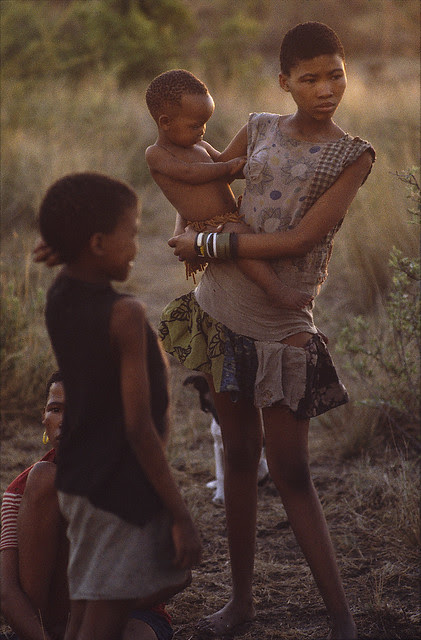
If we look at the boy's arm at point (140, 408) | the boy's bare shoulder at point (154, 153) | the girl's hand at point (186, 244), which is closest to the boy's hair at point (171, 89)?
the boy's bare shoulder at point (154, 153)

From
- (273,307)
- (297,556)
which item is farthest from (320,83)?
(297,556)

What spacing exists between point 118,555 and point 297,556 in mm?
1795

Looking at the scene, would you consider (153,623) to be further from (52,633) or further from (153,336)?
(153,336)

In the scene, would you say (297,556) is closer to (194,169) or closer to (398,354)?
(398,354)

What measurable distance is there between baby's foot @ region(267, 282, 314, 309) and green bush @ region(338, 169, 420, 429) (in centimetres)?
118

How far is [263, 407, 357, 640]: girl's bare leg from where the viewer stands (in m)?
2.34

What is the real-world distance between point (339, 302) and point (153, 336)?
4.52 metres

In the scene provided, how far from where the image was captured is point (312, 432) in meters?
4.69

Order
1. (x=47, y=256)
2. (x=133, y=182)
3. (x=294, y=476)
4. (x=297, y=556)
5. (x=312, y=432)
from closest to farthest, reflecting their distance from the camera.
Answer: (x=47, y=256), (x=294, y=476), (x=297, y=556), (x=312, y=432), (x=133, y=182)

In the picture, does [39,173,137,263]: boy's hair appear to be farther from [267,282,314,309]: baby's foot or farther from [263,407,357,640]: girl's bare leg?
[263,407,357,640]: girl's bare leg

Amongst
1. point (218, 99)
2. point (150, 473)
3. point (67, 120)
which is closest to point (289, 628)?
point (150, 473)

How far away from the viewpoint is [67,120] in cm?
1008

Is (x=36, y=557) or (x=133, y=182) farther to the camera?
(x=133, y=182)

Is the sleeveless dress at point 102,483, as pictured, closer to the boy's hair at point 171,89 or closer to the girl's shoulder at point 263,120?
the boy's hair at point 171,89
